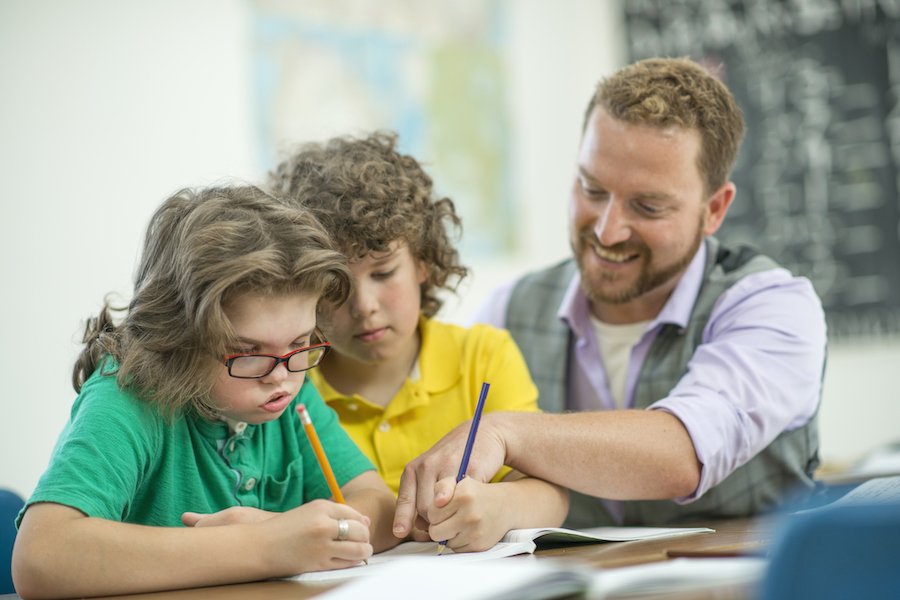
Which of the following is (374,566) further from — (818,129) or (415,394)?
(818,129)

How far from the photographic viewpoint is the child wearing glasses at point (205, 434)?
0.86 metres

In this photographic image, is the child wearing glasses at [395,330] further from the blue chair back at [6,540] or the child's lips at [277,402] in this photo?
the blue chair back at [6,540]

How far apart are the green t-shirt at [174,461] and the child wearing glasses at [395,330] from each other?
16 cm

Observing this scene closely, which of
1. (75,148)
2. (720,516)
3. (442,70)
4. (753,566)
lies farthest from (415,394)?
(442,70)

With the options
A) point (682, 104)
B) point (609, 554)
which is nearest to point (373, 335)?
point (609, 554)

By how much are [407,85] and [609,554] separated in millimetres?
2706

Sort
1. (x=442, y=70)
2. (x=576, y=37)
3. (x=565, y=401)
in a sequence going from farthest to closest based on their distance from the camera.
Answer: (x=576, y=37) → (x=442, y=70) → (x=565, y=401)

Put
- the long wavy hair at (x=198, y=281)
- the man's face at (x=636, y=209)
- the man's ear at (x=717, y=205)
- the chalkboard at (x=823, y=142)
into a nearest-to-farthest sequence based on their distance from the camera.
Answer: the long wavy hair at (x=198, y=281) < the man's face at (x=636, y=209) < the man's ear at (x=717, y=205) < the chalkboard at (x=823, y=142)

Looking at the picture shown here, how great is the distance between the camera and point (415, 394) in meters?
1.40

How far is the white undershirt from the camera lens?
1734 millimetres

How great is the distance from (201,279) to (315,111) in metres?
2.16

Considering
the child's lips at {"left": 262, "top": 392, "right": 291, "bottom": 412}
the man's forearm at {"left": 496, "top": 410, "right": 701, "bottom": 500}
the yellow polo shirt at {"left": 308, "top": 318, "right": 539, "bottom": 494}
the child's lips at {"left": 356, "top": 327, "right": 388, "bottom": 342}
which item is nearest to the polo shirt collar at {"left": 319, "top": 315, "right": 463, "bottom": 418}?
the yellow polo shirt at {"left": 308, "top": 318, "right": 539, "bottom": 494}

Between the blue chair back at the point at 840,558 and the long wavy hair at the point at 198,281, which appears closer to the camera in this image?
the blue chair back at the point at 840,558

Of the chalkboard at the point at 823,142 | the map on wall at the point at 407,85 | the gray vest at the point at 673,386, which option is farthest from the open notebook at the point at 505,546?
the chalkboard at the point at 823,142
